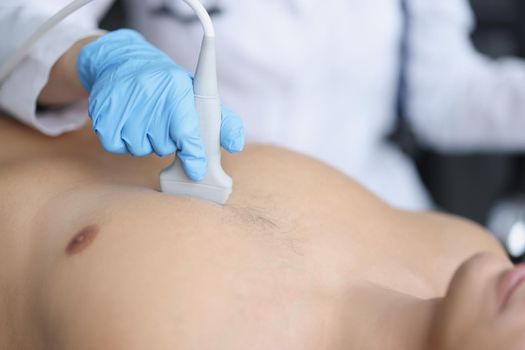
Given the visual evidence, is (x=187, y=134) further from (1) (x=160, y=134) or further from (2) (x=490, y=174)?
(2) (x=490, y=174)

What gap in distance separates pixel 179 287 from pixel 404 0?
881 mm

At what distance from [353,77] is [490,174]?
0.52 meters

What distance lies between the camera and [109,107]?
0.91 meters

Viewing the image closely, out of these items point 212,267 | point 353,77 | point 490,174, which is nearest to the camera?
point 212,267

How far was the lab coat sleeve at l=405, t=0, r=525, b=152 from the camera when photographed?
1522 mm

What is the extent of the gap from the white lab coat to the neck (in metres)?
0.51

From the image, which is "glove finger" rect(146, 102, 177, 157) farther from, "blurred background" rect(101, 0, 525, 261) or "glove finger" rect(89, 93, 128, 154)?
"blurred background" rect(101, 0, 525, 261)

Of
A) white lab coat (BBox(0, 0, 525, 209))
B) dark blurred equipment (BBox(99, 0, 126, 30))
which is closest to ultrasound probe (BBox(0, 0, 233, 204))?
white lab coat (BBox(0, 0, 525, 209))

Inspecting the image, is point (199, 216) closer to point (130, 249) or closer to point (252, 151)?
point (130, 249)

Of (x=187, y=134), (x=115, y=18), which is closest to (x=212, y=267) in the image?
(x=187, y=134)

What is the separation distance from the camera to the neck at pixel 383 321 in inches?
34.6

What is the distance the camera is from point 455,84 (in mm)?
1549

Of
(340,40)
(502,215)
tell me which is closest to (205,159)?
(340,40)

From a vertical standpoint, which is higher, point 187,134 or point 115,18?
point 187,134
